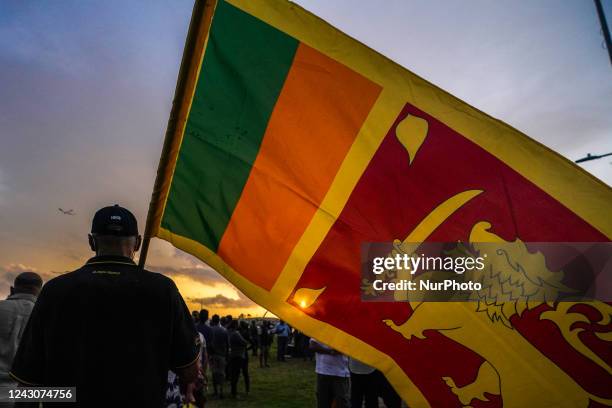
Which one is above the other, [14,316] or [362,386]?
[14,316]

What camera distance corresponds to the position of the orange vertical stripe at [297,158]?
2.78m

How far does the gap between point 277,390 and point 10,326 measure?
8.94 m

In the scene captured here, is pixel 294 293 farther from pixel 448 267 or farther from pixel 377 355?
pixel 448 267

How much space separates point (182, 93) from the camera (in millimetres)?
2568

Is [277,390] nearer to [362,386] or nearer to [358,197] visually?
[362,386]

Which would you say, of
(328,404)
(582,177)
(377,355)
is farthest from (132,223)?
(328,404)

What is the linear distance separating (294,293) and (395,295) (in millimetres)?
597

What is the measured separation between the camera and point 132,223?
220cm

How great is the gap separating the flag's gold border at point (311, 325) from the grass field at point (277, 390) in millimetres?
7764

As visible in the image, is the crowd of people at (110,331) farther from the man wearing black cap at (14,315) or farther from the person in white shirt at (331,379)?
the person in white shirt at (331,379)

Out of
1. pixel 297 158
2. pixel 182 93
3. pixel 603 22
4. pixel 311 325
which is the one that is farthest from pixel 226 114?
pixel 603 22
